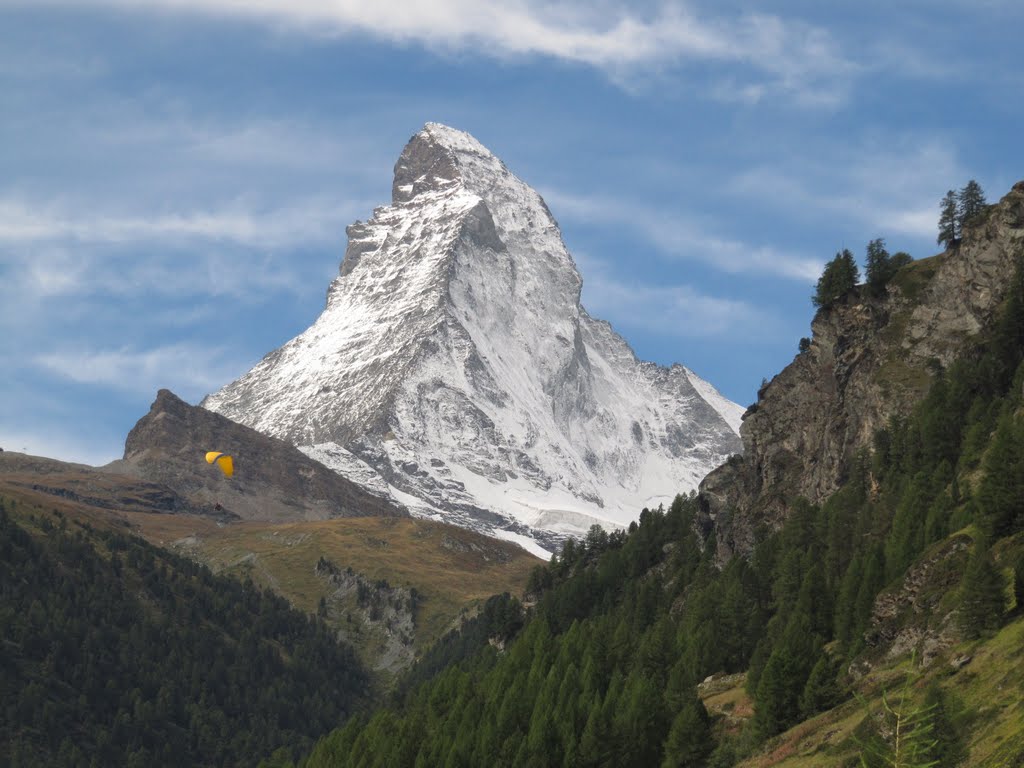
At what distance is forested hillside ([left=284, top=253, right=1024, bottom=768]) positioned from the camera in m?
94.8

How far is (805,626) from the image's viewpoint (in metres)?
114

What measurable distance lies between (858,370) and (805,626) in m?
52.5

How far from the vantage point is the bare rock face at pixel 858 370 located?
477 feet

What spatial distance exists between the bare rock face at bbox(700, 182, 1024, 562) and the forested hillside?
3.26 meters

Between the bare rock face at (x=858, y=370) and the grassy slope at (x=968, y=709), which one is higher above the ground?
the bare rock face at (x=858, y=370)

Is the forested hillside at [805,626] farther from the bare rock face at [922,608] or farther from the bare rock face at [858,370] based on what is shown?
the bare rock face at [858,370]

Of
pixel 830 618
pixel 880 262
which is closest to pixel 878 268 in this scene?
pixel 880 262

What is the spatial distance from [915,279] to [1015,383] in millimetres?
35960

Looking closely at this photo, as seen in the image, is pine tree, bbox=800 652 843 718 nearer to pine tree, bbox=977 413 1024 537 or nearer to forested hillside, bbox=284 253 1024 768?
forested hillside, bbox=284 253 1024 768

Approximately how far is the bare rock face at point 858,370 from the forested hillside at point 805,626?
3.26 m

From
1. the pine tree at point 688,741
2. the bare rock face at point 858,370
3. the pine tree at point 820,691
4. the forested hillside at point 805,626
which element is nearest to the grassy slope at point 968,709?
the forested hillside at point 805,626

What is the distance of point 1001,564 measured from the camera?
292ft

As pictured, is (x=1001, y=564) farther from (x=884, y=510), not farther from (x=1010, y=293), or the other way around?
(x=1010, y=293)

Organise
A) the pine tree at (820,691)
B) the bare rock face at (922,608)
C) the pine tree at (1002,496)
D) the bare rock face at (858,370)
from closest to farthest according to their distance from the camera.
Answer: the bare rock face at (922,608) < the pine tree at (820,691) < the pine tree at (1002,496) < the bare rock face at (858,370)
